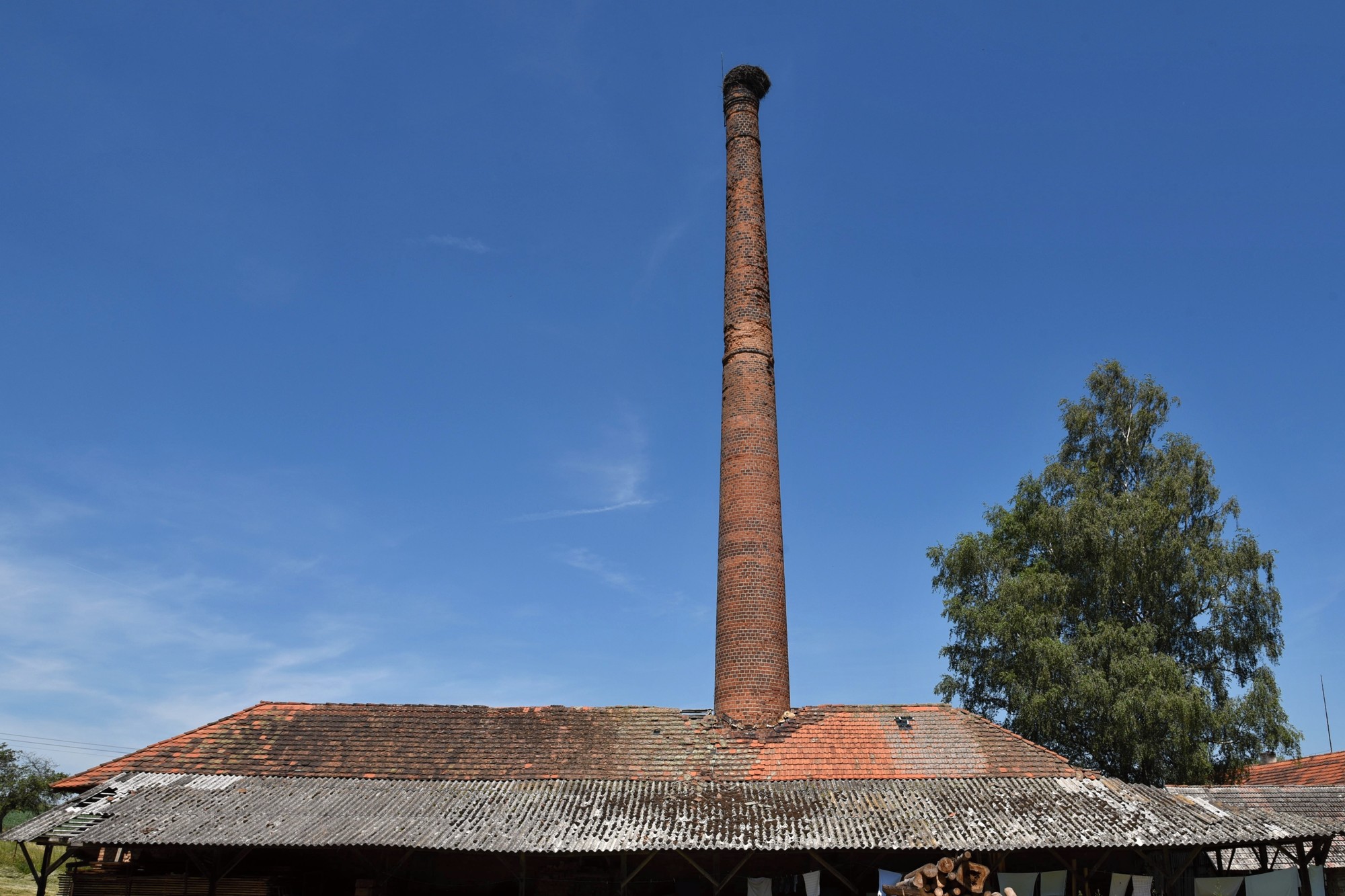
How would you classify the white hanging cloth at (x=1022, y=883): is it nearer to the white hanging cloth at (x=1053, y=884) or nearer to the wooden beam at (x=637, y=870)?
the white hanging cloth at (x=1053, y=884)

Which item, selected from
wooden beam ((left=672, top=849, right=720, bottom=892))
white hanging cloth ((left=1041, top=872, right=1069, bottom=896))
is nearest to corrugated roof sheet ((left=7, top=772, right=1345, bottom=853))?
wooden beam ((left=672, top=849, right=720, bottom=892))

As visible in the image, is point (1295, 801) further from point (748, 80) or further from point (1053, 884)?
point (748, 80)

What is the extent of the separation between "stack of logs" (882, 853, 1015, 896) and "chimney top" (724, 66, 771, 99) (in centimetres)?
1831

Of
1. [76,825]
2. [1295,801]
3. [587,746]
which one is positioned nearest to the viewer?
[76,825]

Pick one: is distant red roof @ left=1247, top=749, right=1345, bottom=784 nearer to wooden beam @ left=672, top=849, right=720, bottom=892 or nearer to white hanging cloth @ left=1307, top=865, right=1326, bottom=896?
white hanging cloth @ left=1307, top=865, right=1326, bottom=896

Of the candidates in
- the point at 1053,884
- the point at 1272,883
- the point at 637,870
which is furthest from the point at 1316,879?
the point at 637,870

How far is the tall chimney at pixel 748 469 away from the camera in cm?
1973

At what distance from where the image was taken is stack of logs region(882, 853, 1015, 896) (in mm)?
14141

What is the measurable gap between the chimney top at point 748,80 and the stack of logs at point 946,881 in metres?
18.3

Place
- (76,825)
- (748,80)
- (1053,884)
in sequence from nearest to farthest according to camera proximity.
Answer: (76,825) → (1053,884) → (748,80)

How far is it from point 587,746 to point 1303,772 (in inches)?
768

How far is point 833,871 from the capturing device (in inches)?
587

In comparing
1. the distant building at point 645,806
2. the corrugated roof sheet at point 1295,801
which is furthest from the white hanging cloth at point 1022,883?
the corrugated roof sheet at point 1295,801

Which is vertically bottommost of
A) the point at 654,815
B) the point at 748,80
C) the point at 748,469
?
the point at 654,815
